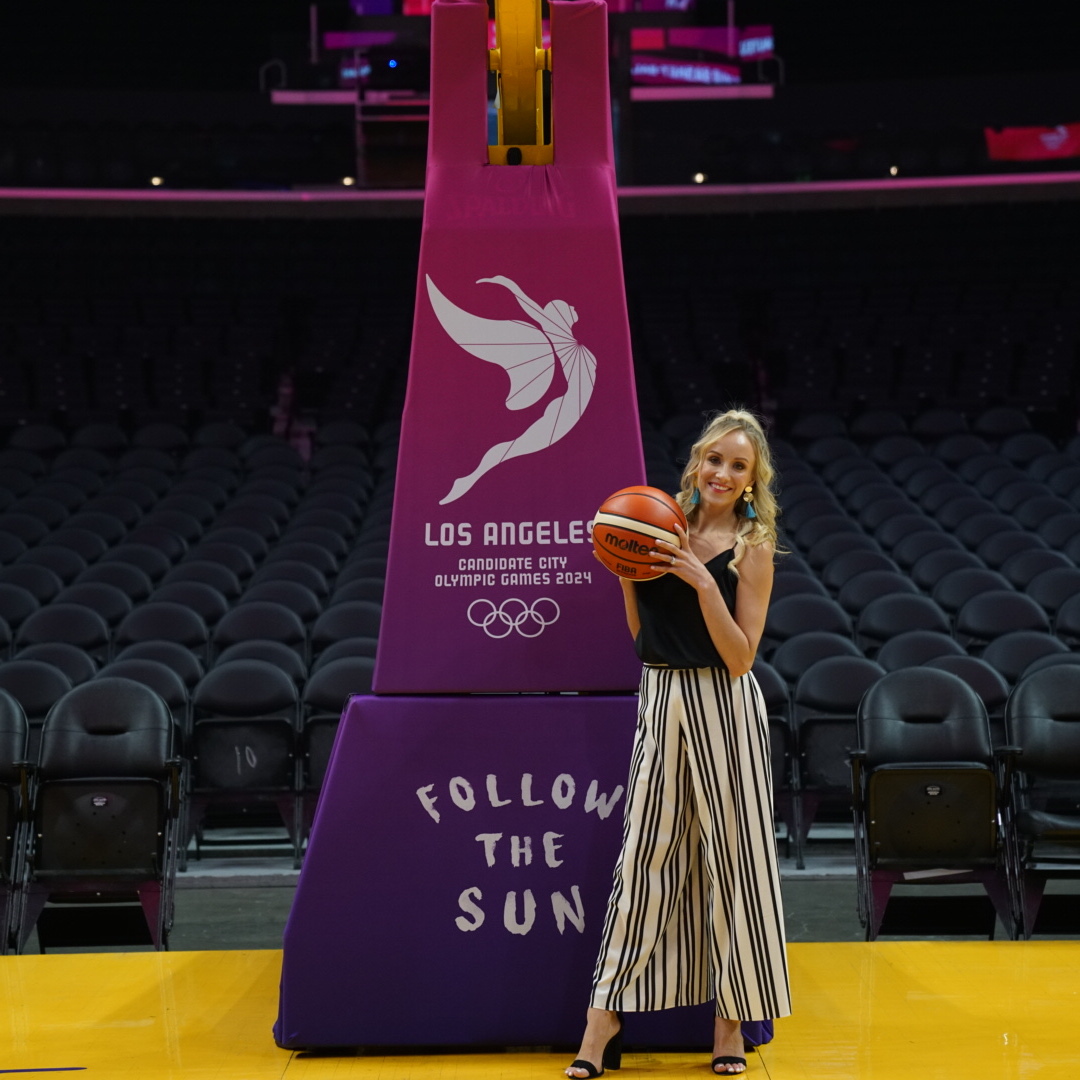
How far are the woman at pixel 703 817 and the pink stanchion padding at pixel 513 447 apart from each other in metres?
0.37

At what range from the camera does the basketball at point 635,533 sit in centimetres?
289

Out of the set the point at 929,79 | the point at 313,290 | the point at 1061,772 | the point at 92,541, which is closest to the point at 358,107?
the point at 313,290

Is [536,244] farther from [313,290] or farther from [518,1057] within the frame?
[313,290]

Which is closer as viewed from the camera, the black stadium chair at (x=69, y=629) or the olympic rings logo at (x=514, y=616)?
the olympic rings logo at (x=514, y=616)

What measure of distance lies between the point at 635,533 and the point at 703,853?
74 cm

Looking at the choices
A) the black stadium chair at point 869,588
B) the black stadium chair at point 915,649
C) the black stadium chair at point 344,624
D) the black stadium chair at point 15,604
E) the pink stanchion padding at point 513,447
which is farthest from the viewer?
the black stadium chair at point 869,588

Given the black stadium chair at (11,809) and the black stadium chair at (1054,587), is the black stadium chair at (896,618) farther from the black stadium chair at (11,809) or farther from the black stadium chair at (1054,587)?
the black stadium chair at (11,809)

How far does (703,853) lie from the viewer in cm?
304

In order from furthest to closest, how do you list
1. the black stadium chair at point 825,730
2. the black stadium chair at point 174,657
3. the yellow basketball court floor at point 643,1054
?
1. the black stadium chair at point 174,657
2. the black stadium chair at point 825,730
3. the yellow basketball court floor at point 643,1054

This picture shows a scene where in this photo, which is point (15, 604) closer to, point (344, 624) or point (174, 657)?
point (174, 657)

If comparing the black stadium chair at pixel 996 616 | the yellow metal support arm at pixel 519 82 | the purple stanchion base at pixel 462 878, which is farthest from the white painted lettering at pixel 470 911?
the black stadium chair at pixel 996 616

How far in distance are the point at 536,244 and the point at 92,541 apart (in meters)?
6.40

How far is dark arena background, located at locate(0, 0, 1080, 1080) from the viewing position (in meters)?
3.44

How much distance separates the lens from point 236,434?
39.4ft
